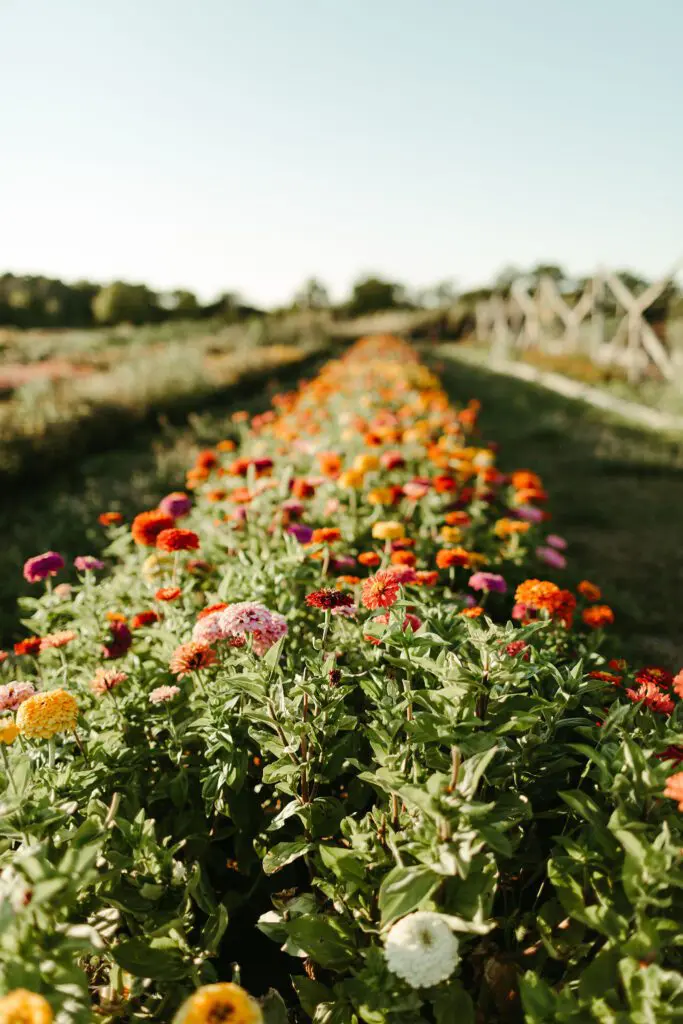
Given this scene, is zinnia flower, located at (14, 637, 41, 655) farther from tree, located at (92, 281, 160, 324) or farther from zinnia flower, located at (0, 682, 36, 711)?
tree, located at (92, 281, 160, 324)

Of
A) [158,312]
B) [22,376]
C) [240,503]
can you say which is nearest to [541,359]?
[22,376]

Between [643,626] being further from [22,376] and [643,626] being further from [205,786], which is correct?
[22,376]

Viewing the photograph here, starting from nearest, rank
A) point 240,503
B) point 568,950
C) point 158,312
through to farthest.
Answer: point 568,950 < point 240,503 < point 158,312

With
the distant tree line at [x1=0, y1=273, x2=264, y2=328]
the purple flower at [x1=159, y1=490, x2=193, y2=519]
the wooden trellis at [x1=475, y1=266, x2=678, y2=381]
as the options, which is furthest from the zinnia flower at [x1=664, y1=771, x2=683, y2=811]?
the distant tree line at [x1=0, y1=273, x2=264, y2=328]

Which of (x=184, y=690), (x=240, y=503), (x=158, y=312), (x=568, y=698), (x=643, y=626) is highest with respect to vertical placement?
(x=158, y=312)

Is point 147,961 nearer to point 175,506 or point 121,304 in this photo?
point 175,506

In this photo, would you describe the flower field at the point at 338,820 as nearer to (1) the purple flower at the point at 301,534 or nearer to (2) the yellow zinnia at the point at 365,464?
(1) the purple flower at the point at 301,534

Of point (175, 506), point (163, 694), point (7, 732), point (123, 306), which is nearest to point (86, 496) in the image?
point (175, 506)

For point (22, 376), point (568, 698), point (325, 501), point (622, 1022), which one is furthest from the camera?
point (22, 376)

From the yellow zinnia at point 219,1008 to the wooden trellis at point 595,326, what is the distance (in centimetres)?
1220

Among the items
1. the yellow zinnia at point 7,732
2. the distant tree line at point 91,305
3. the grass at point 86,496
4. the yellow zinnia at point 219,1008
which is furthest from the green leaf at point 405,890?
the distant tree line at point 91,305

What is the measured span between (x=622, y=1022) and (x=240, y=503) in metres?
2.43

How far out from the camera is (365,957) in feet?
4.61

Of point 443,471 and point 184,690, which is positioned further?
point 443,471
